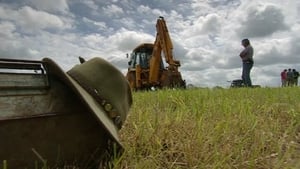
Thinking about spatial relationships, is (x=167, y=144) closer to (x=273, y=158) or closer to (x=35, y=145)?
(x=273, y=158)

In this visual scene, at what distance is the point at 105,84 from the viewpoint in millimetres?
1811

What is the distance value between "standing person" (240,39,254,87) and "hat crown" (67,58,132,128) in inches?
358

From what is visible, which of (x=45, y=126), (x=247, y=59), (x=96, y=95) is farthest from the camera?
(x=247, y=59)

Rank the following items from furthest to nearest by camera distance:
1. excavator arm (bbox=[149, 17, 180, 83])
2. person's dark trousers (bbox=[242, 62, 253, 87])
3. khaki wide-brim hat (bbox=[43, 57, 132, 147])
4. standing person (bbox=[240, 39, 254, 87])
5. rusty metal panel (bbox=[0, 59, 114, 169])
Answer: excavator arm (bbox=[149, 17, 180, 83]) < person's dark trousers (bbox=[242, 62, 253, 87]) < standing person (bbox=[240, 39, 254, 87]) < khaki wide-brim hat (bbox=[43, 57, 132, 147]) < rusty metal panel (bbox=[0, 59, 114, 169])

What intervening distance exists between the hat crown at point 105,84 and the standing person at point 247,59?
9.10 m

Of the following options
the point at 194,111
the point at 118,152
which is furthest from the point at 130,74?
the point at 118,152

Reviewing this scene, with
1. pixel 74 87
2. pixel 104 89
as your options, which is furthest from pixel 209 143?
pixel 74 87

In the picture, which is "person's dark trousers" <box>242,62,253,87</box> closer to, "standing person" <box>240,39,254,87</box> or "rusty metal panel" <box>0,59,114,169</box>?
"standing person" <box>240,39,254,87</box>

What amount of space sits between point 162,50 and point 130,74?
1.64 m

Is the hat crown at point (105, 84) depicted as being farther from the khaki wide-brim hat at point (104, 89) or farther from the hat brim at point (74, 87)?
the hat brim at point (74, 87)

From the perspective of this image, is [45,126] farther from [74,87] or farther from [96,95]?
[96,95]

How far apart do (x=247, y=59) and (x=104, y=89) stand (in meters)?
9.26

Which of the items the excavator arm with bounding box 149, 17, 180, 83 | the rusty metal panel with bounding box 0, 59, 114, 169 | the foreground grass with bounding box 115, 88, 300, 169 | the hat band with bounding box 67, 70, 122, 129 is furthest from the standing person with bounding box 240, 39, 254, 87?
the rusty metal panel with bounding box 0, 59, 114, 169

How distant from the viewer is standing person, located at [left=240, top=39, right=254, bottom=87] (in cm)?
1063
